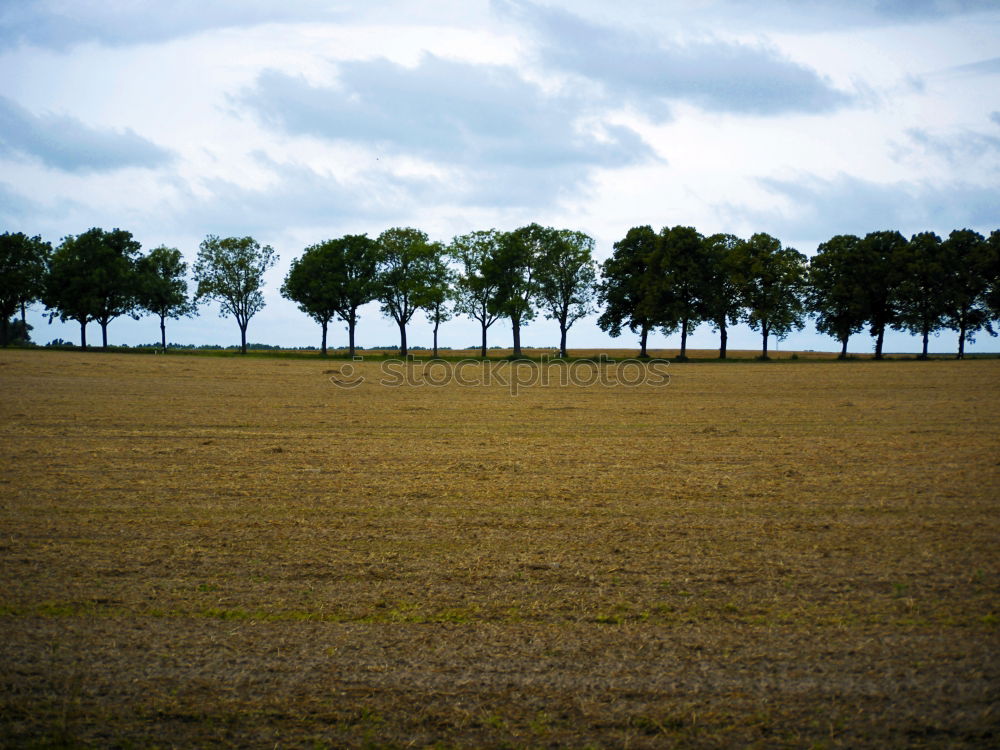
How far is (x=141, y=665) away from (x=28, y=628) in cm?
137

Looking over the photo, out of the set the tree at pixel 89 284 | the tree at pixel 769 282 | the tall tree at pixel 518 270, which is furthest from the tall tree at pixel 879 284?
the tree at pixel 89 284

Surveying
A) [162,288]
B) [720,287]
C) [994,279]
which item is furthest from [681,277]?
[162,288]

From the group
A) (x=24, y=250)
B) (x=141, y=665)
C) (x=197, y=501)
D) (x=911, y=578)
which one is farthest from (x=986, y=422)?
(x=24, y=250)

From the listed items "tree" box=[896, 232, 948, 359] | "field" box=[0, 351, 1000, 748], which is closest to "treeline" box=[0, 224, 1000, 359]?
"tree" box=[896, 232, 948, 359]

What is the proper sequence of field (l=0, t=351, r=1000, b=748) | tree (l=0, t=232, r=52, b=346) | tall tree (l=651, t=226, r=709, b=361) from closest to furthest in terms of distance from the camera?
field (l=0, t=351, r=1000, b=748)
tall tree (l=651, t=226, r=709, b=361)
tree (l=0, t=232, r=52, b=346)

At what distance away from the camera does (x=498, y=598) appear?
21.5 feet

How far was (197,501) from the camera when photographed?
34.4 feet

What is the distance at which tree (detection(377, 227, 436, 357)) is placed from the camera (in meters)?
94.1

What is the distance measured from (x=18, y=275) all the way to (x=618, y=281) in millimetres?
78291

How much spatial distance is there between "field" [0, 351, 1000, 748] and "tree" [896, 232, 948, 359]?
8417 cm

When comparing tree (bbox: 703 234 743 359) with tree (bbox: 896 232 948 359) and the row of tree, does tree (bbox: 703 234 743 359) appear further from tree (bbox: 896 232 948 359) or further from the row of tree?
tree (bbox: 896 232 948 359)

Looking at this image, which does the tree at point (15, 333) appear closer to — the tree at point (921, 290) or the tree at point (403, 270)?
the tree at point (403, 270)

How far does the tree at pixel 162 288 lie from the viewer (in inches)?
3912

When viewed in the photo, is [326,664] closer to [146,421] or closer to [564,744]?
[564,744]
